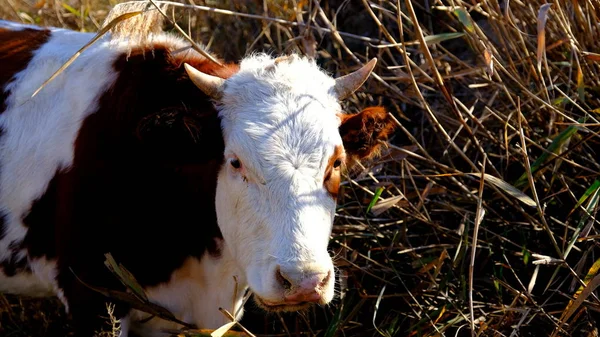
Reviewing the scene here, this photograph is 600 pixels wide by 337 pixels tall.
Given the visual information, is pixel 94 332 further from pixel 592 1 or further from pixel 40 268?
pixel 592 1

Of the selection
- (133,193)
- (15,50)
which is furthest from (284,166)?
(15,50)

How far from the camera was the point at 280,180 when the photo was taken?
301cm

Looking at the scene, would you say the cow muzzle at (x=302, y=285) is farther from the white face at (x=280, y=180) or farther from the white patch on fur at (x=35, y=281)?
the white patch on fur at (x=35, y=281)

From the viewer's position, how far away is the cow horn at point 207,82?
10.7 feet

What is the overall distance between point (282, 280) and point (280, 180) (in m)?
0.38

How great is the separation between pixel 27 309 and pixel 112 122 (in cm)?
162

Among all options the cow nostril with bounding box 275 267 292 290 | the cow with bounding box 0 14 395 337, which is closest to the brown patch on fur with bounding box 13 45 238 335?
the cow with bounding box 0 14 395 337

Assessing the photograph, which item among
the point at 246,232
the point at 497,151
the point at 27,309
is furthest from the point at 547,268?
the point at 27,309

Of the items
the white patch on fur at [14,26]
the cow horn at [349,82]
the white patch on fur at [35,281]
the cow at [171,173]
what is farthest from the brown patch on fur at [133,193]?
the white patch on fur at [14,26]

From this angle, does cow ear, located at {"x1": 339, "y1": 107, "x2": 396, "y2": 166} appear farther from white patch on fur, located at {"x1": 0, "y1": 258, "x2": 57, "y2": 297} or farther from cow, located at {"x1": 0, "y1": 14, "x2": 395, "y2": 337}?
white patch on fur, located at {"x1": 0, "y1": 258, "x2": 57, "y2": 297}

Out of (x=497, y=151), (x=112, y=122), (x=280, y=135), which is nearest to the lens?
(x=280, y=135)

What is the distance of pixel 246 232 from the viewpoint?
10.4 ft

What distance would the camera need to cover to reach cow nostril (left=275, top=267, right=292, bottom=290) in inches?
113

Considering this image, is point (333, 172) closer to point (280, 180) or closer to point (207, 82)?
point (280, 180)
